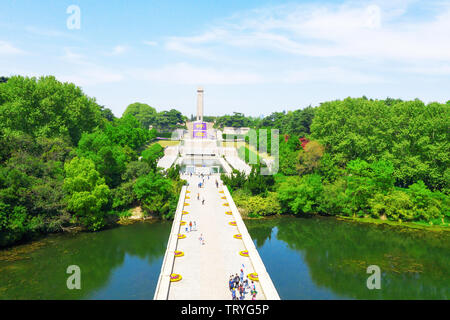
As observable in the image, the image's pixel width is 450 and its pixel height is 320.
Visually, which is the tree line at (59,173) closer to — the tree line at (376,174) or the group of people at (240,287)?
the tree line at (376,174)

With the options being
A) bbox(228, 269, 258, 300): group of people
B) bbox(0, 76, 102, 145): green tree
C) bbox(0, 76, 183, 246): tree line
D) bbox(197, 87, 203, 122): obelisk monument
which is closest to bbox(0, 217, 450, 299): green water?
bbox(0, 76, 183, 246): tree line

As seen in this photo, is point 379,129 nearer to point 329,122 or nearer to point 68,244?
point 329,122

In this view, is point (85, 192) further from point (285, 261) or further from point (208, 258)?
point (285, 261)

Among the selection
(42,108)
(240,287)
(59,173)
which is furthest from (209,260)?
(42,108)

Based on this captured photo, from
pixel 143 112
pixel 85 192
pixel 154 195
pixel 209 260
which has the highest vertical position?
pixel 143 112

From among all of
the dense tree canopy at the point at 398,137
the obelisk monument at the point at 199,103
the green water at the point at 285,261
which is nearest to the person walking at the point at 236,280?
the green water at the point at 285,261

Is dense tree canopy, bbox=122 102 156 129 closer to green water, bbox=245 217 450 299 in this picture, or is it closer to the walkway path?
green water, bbox=245 217 450 299
